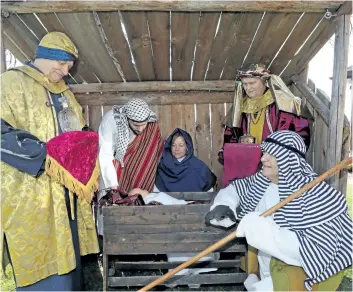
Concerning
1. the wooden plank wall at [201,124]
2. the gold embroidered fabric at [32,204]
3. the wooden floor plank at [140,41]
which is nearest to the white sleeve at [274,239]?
the gold embroidered fabric at [32,204]

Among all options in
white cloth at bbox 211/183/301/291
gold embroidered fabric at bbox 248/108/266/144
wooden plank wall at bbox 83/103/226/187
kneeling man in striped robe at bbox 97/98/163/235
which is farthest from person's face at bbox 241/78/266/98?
white cloth at bbox 211/183/301/291

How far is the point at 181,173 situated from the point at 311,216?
173cm

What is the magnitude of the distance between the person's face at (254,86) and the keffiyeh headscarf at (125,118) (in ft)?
3.17

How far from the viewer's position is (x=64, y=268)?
3076mm

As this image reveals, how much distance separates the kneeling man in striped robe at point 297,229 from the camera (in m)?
2.74

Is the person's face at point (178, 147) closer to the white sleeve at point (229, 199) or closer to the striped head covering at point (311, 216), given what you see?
the white sleeve at point (229, 199)

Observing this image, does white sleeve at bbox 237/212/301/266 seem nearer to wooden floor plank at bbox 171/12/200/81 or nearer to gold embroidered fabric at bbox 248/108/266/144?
gold embroidered fabric at bbox 248/108/266/144

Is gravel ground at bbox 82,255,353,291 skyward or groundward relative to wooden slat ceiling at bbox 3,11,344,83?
groundward

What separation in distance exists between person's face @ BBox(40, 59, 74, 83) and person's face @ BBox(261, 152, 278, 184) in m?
1.61

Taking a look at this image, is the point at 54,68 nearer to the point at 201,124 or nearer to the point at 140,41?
the point at 140,41

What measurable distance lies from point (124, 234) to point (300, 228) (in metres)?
1.24

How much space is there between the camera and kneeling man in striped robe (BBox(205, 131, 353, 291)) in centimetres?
274

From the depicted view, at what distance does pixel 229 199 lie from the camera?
3.32m

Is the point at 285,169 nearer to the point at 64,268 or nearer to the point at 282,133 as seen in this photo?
the point at 282,133
